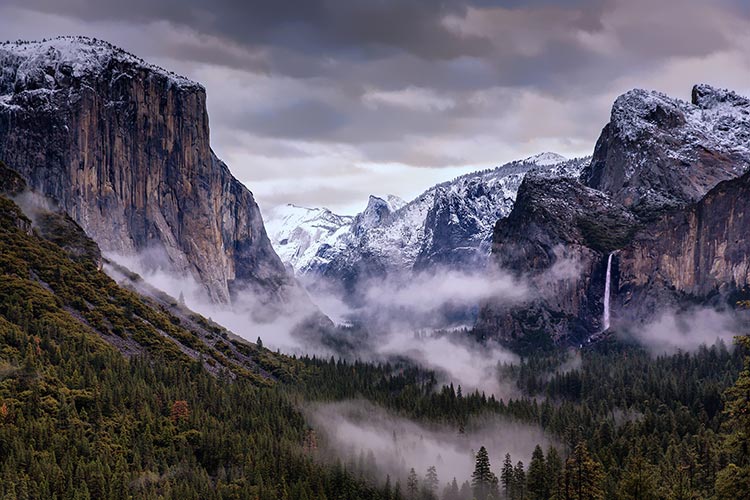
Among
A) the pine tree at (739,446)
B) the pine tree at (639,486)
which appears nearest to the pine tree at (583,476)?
the pine tree at (639,486)

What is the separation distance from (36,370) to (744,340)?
14967 cm

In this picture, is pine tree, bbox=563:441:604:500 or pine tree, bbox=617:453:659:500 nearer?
pine tree, bbox=617:453:659:500

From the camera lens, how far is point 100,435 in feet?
603

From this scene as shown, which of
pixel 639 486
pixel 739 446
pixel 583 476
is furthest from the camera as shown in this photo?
pixel 583 476

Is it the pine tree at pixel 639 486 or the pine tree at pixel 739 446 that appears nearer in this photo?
the pine tree at pixel 739 446

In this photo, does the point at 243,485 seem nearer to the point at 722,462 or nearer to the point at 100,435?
the point at 100,435

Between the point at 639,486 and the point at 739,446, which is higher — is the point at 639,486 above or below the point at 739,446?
below

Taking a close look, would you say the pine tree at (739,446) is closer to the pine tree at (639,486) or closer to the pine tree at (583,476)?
the pine tree at (639,486)

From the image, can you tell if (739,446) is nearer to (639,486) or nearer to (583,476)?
(639,486)

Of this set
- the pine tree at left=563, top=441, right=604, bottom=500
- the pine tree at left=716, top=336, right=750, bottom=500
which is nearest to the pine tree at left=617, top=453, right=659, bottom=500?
the pine tree at left=563, top=441, right=604, bottom=500

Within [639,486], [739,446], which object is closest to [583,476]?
[639,486]

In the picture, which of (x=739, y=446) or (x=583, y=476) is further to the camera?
(x=583, y=476)

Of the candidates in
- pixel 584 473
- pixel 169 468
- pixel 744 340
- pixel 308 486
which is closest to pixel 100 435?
pixel 169 468

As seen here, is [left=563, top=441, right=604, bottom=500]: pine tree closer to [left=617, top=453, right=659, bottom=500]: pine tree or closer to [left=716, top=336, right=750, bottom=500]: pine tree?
[left=617, top=453, right=659, bottom=500]: pine tree
